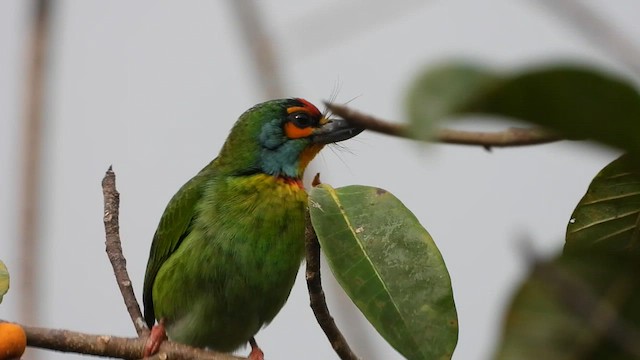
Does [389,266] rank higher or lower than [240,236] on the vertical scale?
higher

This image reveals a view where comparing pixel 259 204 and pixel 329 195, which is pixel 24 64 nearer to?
pixel 259 204

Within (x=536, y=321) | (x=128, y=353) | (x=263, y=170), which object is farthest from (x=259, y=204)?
(x=536, y=321)

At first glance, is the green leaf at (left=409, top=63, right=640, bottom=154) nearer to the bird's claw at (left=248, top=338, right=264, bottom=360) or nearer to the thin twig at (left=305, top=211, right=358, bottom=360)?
the thin twig at (left=305, top=211, right=358, bottom=360)

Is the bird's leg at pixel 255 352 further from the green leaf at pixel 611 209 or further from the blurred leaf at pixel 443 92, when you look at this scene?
the blurred leaf at pixel 443 92

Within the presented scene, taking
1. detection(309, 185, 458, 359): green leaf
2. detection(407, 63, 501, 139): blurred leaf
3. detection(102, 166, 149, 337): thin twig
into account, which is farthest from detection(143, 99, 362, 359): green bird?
detection(407, 63, 501, 139): blurred leaf

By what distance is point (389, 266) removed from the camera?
1.91 metres

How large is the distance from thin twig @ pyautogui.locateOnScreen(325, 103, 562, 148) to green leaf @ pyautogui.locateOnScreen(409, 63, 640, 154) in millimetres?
57

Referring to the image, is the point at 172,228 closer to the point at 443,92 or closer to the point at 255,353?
the point at 255,353

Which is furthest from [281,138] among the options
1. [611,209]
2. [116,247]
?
[611,209]

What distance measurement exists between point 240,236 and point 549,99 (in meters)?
2.78

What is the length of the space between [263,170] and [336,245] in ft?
6.33

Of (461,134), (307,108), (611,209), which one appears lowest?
(307,108)

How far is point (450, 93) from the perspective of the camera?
32.7 inches

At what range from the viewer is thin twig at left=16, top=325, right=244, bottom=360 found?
97.7 inches
